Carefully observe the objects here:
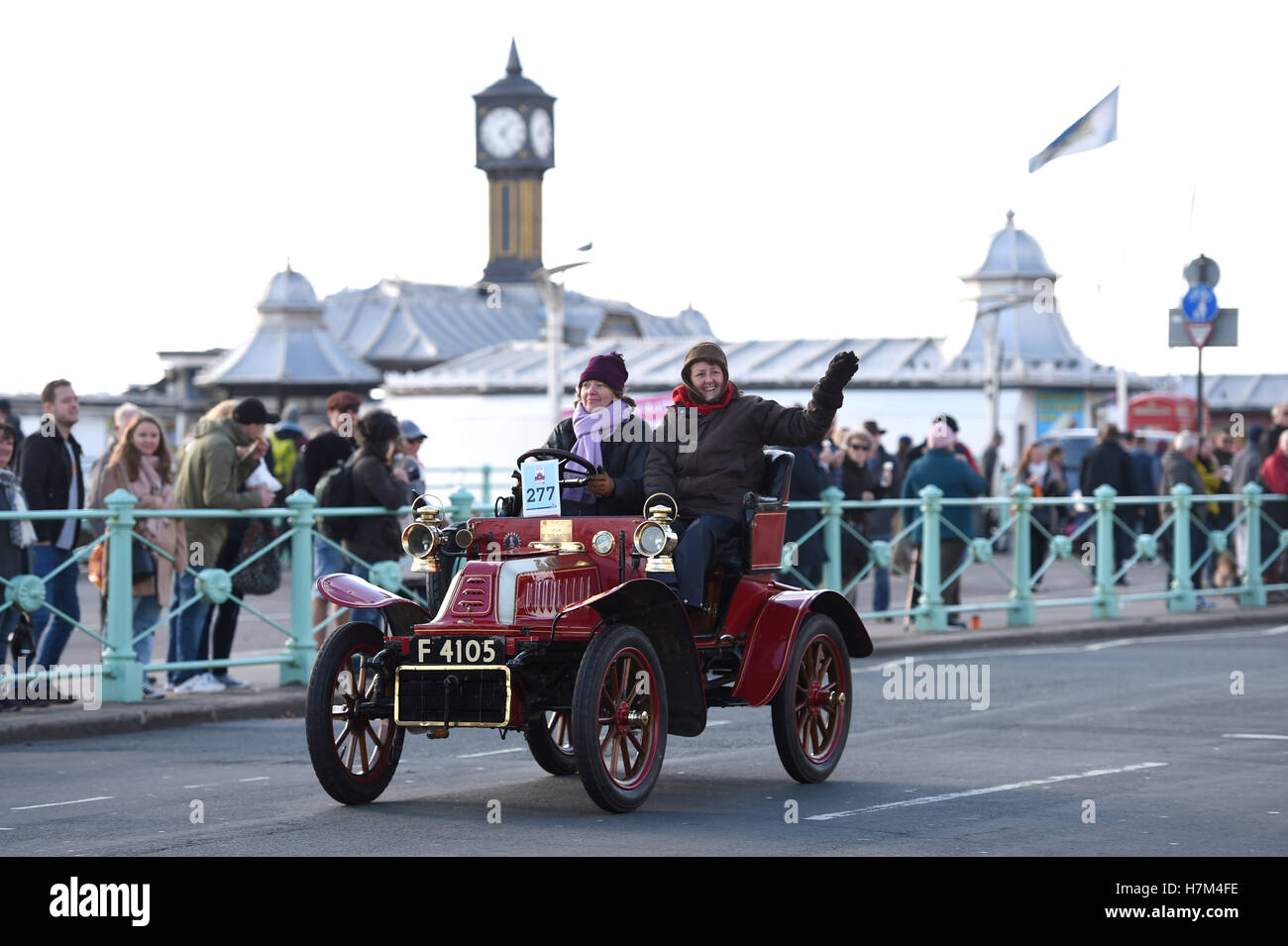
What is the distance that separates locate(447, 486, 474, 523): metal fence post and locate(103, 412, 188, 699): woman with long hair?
6.47 ft

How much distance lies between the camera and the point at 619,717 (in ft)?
30.0

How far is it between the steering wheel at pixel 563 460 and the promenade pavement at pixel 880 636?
4002mm

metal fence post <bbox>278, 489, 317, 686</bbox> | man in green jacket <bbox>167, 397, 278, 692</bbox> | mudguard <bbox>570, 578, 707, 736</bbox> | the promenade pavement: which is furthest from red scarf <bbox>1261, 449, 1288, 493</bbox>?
mudguard <bbox>570, 578, 707, 736</bbox>

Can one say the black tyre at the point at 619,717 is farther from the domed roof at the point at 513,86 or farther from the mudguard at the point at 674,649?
the domed roof at the point at 513,86

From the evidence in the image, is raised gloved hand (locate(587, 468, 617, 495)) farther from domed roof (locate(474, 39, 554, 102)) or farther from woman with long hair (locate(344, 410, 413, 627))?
domed roof (locate(474, 39, 554, 102))

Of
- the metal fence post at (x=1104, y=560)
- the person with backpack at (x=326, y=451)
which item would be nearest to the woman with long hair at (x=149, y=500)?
the person with backpack at (x=326, y=451)

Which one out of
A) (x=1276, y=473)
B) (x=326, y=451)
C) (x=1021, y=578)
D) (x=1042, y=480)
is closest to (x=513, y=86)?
(x=1042, y=480)

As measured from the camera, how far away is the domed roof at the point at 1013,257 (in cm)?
6131

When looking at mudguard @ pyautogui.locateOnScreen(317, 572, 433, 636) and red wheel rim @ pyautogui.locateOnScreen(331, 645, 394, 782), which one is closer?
red wheel rim @ pyautogui.locateOnScreen(331, 645, 394, 782)

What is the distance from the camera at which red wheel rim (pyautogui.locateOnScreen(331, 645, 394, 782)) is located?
945 cm

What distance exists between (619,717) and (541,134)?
90468 millimetres

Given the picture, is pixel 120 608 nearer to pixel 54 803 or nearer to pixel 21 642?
pixel 21 642
